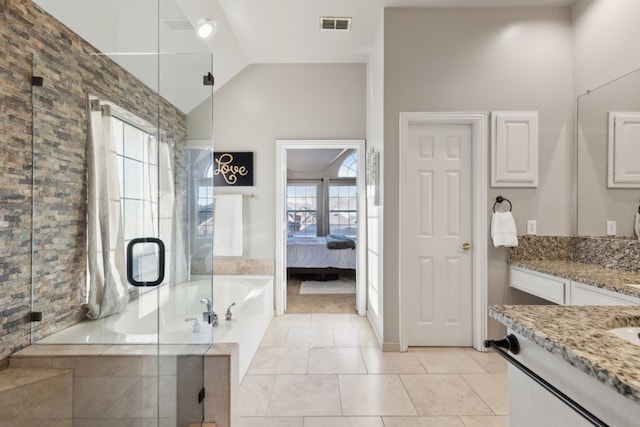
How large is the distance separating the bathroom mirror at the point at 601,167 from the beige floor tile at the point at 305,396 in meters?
2.29

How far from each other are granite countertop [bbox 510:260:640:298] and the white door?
51cm

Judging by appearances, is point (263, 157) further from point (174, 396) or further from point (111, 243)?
point (174, 396)

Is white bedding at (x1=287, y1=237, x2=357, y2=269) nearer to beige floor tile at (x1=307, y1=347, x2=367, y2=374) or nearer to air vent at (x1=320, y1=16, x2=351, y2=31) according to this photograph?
beige floor tile at (x1=307, y1=347, x2=367, y2=374)

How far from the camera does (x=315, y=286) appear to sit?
206 inches

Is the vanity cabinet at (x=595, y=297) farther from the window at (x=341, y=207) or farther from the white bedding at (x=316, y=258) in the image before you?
the window at (x=341, y=207)

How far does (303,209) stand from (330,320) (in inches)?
188

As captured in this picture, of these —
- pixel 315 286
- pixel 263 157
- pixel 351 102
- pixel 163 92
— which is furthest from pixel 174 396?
pixel 315 286

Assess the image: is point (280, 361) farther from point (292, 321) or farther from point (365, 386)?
point (292, 321)

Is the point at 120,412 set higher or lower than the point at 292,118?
lower

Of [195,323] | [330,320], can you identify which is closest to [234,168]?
[330,320]

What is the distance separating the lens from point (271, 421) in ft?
6.18

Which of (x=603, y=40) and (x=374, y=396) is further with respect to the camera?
(x=603, y=40)

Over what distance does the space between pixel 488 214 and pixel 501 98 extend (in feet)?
3.35

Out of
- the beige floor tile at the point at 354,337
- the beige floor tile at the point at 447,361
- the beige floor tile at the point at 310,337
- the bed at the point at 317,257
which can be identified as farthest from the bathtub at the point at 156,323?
the bed at the point at 317,257
